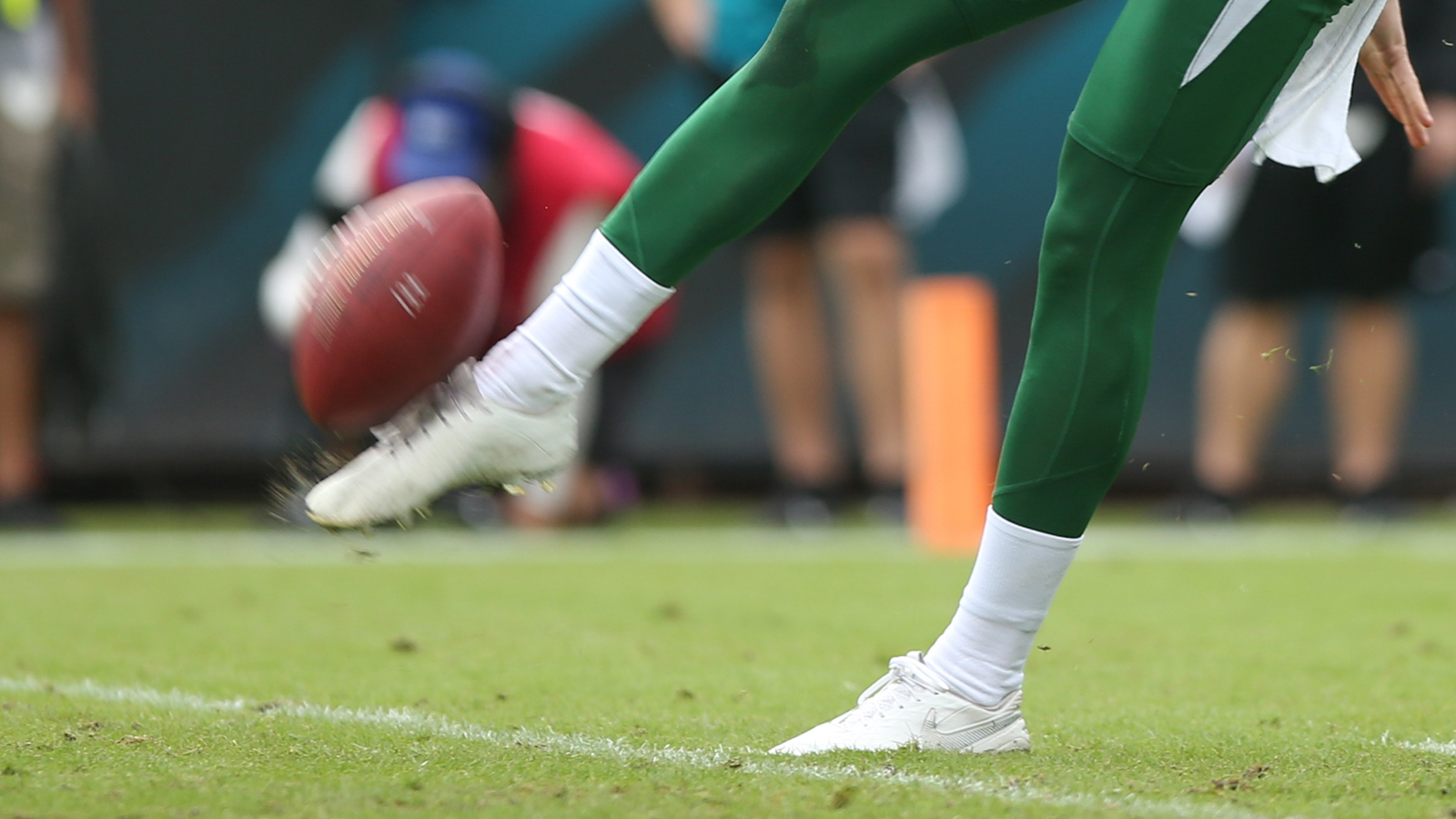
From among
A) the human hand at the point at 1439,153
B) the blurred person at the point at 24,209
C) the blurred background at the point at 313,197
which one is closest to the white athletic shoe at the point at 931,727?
the human hand at the point at 1439,153

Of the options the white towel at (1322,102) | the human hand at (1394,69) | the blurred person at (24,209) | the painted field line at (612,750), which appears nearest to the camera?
the painted field line at (612,750)

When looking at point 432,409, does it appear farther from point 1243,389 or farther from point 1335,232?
point 1335,232

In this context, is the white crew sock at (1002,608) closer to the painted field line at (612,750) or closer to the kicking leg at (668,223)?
the painted field line at (612,750)

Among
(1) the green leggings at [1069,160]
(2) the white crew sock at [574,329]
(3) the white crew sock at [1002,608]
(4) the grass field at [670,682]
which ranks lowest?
(4) the grass field at [670,682]

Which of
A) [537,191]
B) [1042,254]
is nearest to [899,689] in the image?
[1042,254]

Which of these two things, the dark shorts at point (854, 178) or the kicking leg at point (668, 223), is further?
the dark shorts at point (854, 178)

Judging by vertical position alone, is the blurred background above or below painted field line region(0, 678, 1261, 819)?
above

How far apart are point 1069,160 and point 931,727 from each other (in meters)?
0.66

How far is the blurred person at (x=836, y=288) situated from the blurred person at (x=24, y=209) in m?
1.82

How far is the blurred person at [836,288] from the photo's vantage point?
534 centimetres

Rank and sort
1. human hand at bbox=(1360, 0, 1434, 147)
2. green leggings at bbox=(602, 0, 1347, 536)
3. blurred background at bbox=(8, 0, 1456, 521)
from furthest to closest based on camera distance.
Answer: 1. blurred background at bbox=(8, 0, 1456, 521)
2. human hand at bbox=(1360, 0, 1434, 147)
3. green leggings at bbox=(602, 0, 1347, 536)

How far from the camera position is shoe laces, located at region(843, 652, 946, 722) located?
207cm

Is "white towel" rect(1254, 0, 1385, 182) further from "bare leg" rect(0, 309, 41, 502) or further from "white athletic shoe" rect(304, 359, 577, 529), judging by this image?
"bare leg" rect(0, 309, 41, 502)

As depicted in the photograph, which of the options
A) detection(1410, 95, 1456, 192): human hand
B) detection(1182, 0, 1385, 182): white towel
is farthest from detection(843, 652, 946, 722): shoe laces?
detection(1410, 95, 1456, 192): human hand
